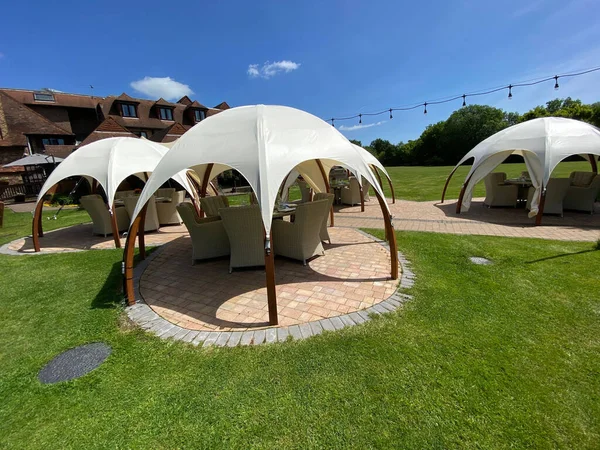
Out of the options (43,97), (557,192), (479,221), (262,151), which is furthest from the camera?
(43,97)

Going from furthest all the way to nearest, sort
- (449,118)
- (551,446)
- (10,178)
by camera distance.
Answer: (449,118) → (10,178) → (551,446)

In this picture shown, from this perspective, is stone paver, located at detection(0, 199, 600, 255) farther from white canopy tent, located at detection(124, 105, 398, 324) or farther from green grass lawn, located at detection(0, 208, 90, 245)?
white canopy tent, located at detection(124, 105, 398, 324)

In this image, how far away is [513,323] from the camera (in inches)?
142

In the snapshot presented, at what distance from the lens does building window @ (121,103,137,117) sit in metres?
29.0

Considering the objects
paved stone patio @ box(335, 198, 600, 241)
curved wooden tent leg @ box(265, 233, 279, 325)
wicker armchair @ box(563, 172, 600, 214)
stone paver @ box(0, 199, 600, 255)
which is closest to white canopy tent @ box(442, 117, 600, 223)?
paved stone patio @ box(335, 198, 600, 241)

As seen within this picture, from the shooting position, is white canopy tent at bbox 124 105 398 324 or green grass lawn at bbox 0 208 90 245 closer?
white canopy tent at bbox 124 105 398 324

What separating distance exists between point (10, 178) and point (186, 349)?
2883 cm

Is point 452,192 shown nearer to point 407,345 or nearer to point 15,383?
point 407,345

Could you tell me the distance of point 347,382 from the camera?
8.99 feet

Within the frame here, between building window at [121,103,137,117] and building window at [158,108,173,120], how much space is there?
266cm

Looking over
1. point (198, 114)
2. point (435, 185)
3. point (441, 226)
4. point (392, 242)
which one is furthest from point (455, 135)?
point (392, 242)

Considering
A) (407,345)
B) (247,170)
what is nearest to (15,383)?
(247,170)

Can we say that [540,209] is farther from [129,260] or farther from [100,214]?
[100,214]

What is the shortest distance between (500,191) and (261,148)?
11141 mm
